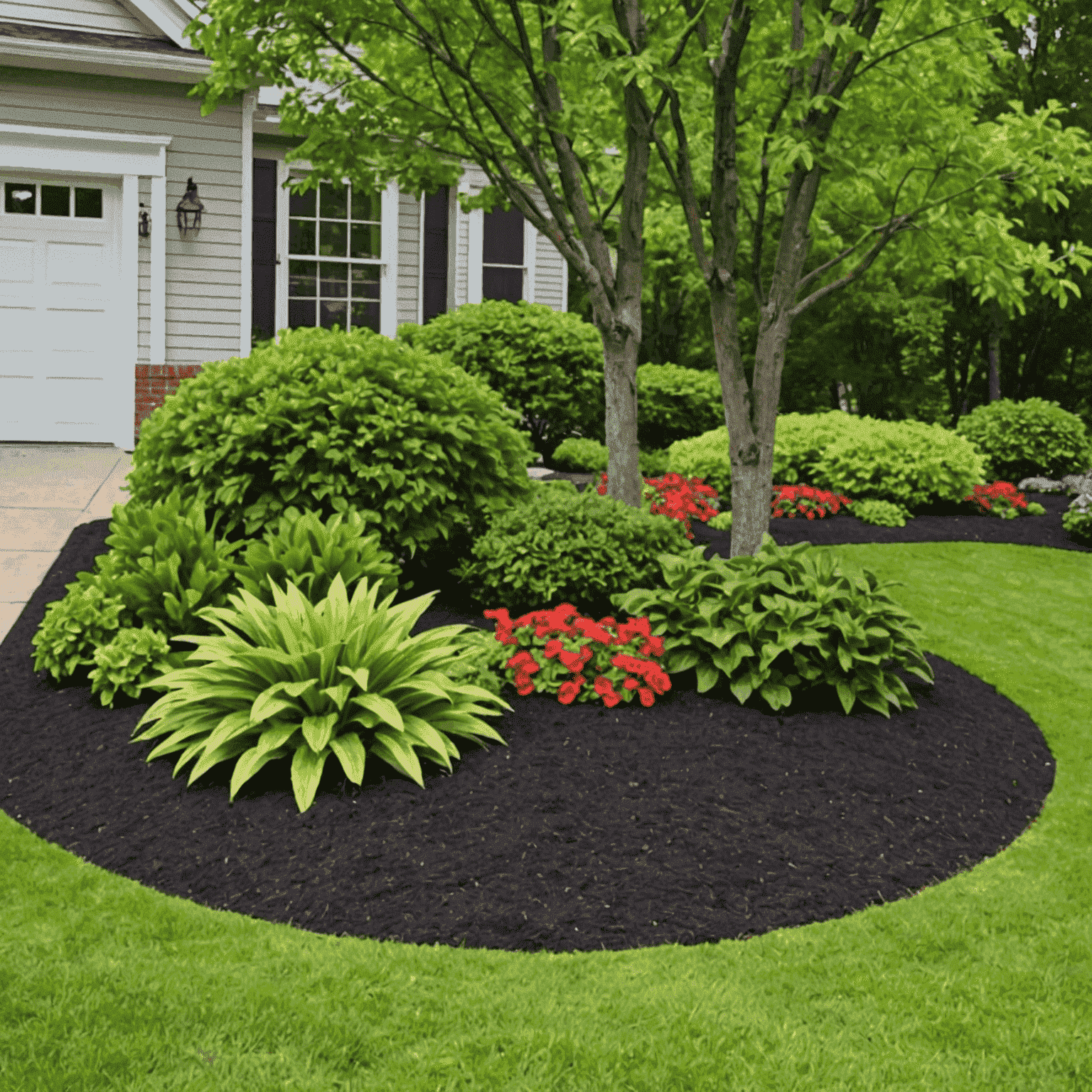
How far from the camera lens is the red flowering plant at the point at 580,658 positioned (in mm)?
4684

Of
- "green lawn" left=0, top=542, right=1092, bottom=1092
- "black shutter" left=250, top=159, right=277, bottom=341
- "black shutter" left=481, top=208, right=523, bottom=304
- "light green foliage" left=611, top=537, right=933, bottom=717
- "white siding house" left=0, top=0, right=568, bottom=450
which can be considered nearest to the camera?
"green lawn" left=0, top=542, right=1092, bottom=1092

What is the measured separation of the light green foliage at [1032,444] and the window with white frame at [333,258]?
7.15 m

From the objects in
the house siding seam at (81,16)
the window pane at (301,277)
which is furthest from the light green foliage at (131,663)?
the window pane at (301,277)

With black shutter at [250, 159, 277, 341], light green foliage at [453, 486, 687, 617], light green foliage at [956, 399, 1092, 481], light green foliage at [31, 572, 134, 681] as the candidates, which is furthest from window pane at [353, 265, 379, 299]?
light green foliage at [31, 572, 134, 681]

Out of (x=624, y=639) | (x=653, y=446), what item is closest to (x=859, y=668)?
(x=624, y=639)

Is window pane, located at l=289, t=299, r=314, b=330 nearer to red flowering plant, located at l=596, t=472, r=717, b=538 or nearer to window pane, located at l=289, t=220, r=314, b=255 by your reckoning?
window pane, located at l=289, t=220, r=314, b=255

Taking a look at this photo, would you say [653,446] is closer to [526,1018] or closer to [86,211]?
[86,211]

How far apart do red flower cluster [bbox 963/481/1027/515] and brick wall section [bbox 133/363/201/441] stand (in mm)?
7516

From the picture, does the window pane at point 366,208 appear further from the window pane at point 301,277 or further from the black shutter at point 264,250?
the black shutter at point 264,250

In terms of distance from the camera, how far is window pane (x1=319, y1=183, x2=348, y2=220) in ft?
41.9

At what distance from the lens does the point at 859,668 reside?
4855 millimetres

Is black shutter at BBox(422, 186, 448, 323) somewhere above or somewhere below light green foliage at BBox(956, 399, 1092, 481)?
above

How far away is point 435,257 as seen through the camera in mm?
13234

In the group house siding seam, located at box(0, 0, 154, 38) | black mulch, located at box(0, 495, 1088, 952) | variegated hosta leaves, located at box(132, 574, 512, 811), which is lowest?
black mulch, located at box(0, 495, 1088, 952)
